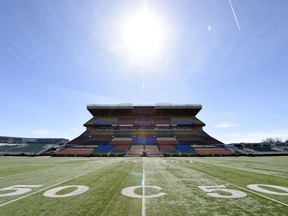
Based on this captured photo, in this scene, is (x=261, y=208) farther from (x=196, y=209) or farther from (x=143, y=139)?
(x=143, y=139)

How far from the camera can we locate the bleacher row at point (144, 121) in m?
70.8

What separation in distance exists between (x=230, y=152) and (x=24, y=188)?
53629 mm

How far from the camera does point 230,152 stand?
51.4 meters

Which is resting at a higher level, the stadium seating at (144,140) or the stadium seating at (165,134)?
the stadium seating at (165,134)

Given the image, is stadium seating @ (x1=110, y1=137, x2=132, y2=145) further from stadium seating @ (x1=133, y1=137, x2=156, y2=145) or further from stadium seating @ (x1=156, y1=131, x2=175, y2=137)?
Answer: stadium seating @ (x1=156, y1=131, x2=175, y2=137)

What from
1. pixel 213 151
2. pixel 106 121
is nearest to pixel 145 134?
pixel 106 121

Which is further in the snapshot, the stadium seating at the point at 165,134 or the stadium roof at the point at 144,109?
the stadium roof at the point at 144,109

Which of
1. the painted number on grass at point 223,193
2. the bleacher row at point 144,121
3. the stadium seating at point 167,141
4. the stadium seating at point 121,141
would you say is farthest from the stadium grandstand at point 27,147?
the painted number on grass at point 223,193

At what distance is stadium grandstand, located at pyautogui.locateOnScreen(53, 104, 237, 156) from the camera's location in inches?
2066

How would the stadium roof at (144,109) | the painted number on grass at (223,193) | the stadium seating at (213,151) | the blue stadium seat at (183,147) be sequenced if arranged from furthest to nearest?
the stadium roof at (144,109) < the blue stadium seat at (183,147) < the stadium seating at (213,151) < the painted number on grass at (223,193)

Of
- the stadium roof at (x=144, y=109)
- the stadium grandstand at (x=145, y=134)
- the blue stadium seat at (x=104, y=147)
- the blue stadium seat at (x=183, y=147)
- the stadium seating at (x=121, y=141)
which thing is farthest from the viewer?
the stadium roof at (x=144, y=109)

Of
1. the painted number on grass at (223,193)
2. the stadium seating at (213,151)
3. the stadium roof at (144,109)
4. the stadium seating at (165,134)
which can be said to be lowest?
the painted number on grass at (223,193)

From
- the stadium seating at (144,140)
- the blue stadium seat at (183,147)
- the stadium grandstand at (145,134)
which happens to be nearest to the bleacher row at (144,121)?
the stadium grandstand at (145,134)

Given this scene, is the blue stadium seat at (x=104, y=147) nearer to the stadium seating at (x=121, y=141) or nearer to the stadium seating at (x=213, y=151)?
the stadium seating at (x=121, y=141)
